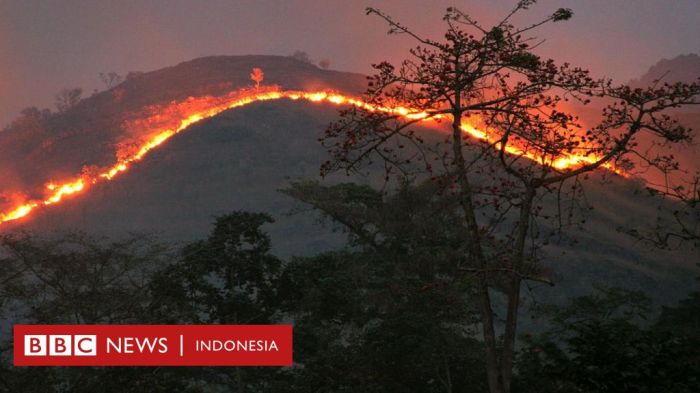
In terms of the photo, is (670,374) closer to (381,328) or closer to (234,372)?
(381,328)

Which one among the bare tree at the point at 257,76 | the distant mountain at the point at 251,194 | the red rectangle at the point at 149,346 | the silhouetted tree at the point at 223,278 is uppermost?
the bare tree at the point at 257,76

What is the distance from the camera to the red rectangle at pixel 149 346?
19.9 metres

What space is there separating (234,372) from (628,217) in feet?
231

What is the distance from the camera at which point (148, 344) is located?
20.8 meters

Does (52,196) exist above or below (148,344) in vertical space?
above

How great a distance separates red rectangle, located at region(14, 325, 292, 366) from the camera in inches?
783

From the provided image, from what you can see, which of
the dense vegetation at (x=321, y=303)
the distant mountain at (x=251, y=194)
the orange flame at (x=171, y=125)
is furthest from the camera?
the orange flame at (x=171, y=125)

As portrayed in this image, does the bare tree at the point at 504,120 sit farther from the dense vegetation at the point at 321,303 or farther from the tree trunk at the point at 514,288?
the dense vegetation at the point at 321,303

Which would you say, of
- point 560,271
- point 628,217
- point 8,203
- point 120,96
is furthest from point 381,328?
point 120,96

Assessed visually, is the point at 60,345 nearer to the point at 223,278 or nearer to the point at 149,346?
the point at 149,346

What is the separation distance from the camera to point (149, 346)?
20.6m

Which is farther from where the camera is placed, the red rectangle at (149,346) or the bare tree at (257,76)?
the bare tree at (257,76)

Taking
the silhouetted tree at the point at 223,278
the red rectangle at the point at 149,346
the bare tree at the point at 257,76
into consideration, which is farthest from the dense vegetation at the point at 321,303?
the bare tree at the point at 257,76

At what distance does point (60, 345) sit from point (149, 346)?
11.6 ft
